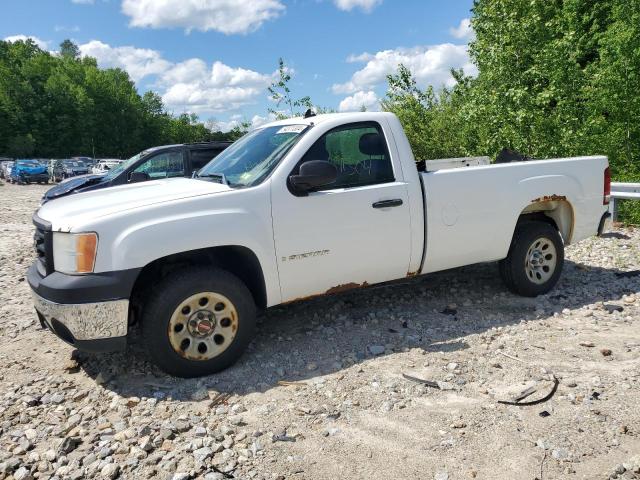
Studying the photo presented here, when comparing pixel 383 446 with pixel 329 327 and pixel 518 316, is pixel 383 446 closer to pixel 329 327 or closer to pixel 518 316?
pixel 329 327

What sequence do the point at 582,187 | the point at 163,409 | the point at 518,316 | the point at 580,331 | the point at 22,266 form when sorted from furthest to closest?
the point at 22,266 → the point at 582,187 → the point at 518,316 → the point at 580,331 → the point at 163,409

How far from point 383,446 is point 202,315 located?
1653 mm

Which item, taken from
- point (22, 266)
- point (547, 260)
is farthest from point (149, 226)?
point (22, 266)

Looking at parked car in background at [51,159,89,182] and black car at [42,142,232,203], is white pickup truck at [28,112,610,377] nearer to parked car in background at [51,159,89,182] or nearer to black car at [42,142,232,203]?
black car at [42,142,232,203]

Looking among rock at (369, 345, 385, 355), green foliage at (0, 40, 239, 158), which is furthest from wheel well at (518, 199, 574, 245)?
green foliage at (0, 40, 239, 158)

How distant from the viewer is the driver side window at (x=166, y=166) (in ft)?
31.9

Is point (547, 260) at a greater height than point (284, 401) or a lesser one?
greater

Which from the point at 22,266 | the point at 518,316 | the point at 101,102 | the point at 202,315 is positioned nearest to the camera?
the point at 202,315

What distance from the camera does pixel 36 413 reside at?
3.75 metres

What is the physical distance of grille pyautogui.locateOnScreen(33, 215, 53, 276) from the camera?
3943 millimetres

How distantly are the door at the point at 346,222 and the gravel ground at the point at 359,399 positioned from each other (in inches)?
25.4

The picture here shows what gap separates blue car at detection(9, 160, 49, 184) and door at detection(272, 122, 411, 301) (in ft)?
118

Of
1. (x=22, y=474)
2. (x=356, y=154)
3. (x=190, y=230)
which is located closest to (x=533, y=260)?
(x=356, y=154)

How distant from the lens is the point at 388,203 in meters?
4.66
